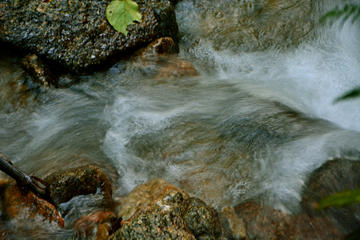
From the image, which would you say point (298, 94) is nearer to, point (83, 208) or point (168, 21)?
point (168, 21)

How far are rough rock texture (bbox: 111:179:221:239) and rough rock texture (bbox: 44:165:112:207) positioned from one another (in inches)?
11.0

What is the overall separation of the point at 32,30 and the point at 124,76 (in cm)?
123

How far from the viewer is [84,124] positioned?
3.46 m

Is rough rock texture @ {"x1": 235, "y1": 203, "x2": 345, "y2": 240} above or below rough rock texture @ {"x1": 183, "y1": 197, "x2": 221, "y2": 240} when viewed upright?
below

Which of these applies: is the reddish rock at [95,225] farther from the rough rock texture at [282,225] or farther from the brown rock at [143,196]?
the rough rock texture at [282,225]

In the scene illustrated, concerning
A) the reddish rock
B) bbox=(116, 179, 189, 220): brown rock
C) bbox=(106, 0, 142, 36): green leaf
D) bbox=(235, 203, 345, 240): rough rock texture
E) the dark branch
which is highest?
bbox=(106, 0, 142, 36): green leaf

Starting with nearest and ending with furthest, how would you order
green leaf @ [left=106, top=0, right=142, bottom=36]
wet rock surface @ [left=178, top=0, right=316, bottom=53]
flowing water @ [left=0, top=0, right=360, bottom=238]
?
flowing water @ [left=0, top=0, right=360, bottom=238]
green leaf @ [left=106, top=0, right=142, bottom=36]
wet rock surface @ [left=178, top=0, right=316, bottom=53]

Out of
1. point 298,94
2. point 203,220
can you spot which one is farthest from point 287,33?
point 203,220

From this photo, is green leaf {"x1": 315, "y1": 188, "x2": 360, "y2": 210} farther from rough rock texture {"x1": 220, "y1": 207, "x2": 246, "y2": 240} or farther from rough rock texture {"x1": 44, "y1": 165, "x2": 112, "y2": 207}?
rough rock texture {"x1": 44, "y1": 165, "x2": 112, "y2": 207}

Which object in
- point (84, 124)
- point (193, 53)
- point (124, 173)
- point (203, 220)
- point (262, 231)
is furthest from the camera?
point (193, 53)

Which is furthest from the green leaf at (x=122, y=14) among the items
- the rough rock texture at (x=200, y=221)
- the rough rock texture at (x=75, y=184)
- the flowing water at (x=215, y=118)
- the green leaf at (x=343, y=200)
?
the green leaf at (x=343, y=200)

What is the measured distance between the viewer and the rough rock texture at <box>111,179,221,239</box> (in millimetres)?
1973

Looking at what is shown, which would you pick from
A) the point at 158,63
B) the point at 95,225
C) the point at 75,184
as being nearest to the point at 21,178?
the point at 75,184

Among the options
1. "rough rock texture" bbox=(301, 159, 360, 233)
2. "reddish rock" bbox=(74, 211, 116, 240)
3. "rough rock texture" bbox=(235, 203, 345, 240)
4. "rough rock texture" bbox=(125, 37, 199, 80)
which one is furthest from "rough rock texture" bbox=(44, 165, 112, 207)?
"rough rock texture" bbox=(301, 159, 360, 233)
